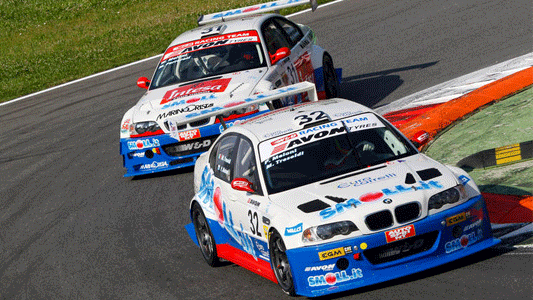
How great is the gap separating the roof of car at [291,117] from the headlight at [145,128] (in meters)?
3.64

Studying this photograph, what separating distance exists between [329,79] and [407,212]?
766 centimetres

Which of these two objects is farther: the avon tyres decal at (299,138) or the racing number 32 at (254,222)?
the avon tyres decal at (299,138)

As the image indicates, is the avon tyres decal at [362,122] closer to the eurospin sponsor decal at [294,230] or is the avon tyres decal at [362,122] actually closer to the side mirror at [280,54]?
the eurospin sponsor decal at [294,230]

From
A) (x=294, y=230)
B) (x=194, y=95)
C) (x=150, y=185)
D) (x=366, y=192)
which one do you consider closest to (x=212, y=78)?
(x=194, y=95)

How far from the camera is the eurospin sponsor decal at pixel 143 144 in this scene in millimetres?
12039

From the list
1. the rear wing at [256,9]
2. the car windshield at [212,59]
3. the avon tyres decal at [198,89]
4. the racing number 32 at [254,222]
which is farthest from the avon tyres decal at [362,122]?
the rear wing at [256,9]

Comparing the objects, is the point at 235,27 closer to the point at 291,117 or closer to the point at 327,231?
the point at 291,117

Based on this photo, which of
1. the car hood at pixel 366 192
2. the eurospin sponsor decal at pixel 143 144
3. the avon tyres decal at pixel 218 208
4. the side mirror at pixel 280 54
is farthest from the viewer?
the side mirror at pixel 280 54

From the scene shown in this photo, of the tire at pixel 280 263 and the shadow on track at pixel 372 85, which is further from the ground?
the tire at pixel 280 263

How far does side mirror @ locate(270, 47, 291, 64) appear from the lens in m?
12.6

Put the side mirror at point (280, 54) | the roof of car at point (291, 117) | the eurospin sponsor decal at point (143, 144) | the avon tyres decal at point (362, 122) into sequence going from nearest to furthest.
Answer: the avon tyres decal at point (362, 122), the roof of car at point (291, 117), the eurospin sponsor decal at point (143, 144), the side mirror at point (280, 54)

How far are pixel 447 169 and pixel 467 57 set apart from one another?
27.8 feet

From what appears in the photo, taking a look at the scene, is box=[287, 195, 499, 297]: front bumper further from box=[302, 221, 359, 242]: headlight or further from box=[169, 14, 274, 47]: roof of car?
box=[169, 14, 274, 47]: roof of car

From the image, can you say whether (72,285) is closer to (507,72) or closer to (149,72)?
(507,72)
